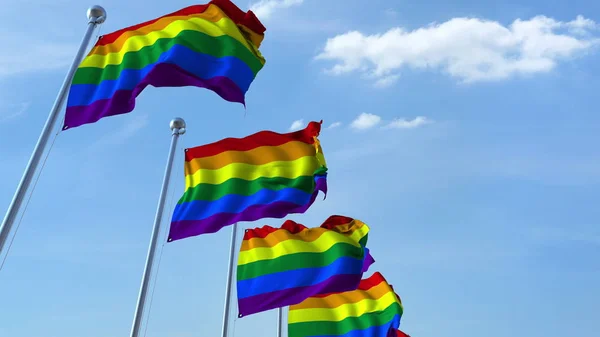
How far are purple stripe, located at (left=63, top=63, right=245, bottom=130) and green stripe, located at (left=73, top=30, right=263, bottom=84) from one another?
0.44 metres

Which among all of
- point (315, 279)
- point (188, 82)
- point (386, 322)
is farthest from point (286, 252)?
point (188, 82)

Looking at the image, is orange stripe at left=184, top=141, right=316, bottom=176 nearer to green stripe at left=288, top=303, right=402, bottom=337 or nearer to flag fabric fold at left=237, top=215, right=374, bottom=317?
flag fabric fold at left=237, top=215, right=374, bottom=317

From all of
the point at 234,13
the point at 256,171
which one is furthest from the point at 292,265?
the point at 234,13

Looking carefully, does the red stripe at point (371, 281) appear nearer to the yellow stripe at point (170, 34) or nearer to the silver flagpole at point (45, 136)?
the yellow stripe at point (170, 34)

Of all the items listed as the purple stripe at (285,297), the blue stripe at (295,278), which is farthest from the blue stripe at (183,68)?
the purple stripe at (285,297)

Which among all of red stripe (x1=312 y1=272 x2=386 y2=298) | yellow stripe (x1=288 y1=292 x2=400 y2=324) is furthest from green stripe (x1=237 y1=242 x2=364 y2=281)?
red stripe (x1=312 y1=272 x2=386 y2=298)

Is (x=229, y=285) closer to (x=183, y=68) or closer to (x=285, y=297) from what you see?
(x=285, y=297)

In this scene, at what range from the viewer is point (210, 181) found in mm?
15781

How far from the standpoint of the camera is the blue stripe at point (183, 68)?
11289 mm

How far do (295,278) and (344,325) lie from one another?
445cm

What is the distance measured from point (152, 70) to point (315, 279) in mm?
7356

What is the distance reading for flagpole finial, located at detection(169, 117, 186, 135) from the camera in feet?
51.3

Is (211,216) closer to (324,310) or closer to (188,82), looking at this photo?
(188,82)

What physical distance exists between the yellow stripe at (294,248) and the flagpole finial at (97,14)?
773cm
